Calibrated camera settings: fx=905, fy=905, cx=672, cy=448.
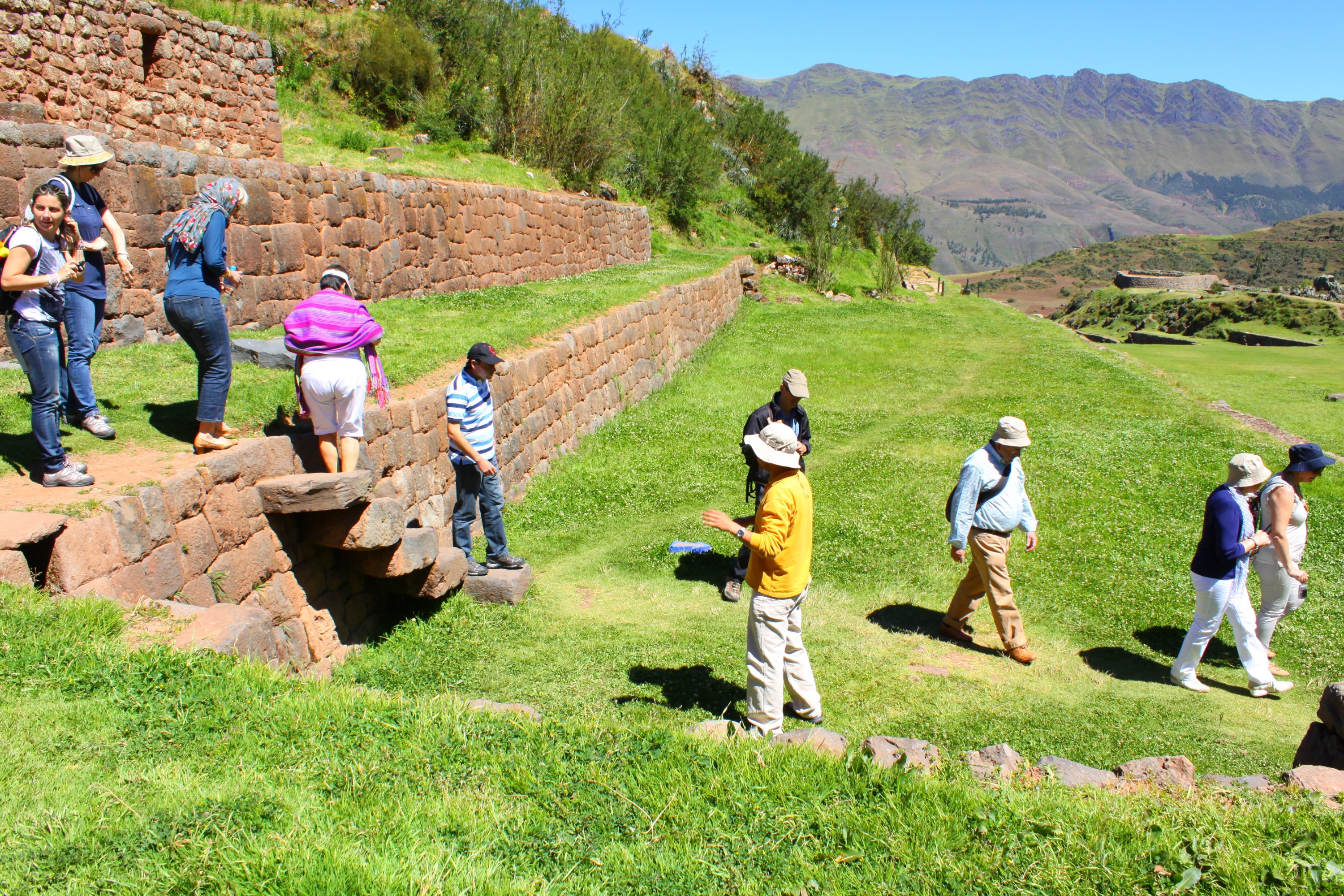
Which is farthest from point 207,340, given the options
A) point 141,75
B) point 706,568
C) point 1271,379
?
point 1271,379

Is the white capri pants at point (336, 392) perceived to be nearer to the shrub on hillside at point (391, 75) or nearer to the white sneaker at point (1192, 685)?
the white sneaker at point (1192, 685)

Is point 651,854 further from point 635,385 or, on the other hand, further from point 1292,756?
point 635,385

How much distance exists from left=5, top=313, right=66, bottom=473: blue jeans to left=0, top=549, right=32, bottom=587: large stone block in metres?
0.89

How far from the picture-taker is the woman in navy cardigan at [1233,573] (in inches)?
242

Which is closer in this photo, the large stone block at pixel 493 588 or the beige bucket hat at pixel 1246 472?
the beige bucket hat at pixel 1246 472

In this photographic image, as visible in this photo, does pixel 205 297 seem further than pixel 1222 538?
No

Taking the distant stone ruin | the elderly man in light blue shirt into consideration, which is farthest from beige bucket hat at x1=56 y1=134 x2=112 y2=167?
the distant stone ruin

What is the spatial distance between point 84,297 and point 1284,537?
8230mm

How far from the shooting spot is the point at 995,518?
6.60 m

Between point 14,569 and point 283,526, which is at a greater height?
point 14,569

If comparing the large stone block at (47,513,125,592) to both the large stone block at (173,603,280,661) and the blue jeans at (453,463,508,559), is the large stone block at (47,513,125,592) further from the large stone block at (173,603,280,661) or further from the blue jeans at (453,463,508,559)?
the blue jeans at (453,463,508,559)

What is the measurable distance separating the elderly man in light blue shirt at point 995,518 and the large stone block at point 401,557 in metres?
3.81

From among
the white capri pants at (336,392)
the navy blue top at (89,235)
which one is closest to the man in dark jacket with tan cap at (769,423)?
the white capri pants at (336,392)

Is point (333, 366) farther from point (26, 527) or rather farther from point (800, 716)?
point (800, 716)
